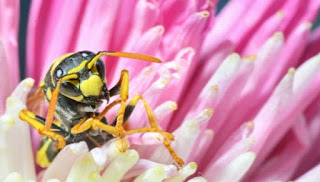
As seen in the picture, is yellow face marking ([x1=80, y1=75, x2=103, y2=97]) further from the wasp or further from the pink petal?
the pink petal

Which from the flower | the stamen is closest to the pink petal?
the flower

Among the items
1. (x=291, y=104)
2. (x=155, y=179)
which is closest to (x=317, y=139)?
(x=291, y=104)

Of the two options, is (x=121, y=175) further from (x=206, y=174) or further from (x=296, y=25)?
(x=296, y=25)

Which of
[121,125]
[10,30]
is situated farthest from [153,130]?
[10,30]

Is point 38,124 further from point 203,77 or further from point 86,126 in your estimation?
point 203,77

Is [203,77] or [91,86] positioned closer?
[91,86]

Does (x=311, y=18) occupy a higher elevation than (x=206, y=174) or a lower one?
higher
